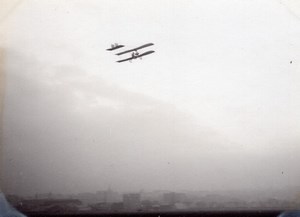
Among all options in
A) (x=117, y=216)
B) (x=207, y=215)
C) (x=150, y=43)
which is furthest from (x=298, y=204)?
(x=207, y=215)

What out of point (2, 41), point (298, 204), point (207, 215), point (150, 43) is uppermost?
point (150, 43)

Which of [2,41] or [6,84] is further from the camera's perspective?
[6,84]

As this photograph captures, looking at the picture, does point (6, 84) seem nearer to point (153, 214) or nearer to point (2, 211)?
point (2, 211)

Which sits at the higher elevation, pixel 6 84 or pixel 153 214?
pixel 6 84

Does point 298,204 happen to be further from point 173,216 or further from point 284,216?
point 173,216

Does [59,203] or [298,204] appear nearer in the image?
[298,204]

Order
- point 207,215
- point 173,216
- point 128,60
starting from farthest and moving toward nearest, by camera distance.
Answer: point 207,215, point 173,216, point 128,60

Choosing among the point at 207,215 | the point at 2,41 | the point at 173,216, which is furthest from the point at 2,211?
the point at 207,215

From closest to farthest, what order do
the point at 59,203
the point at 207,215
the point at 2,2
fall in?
the point at 2,2, the point at 59,203, the point at 207,215

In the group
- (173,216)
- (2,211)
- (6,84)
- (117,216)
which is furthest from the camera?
(173,216)
